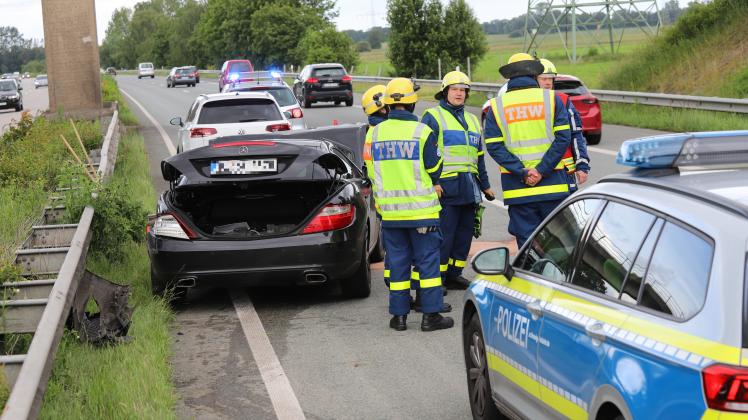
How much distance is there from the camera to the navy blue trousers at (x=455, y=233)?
9766 mm

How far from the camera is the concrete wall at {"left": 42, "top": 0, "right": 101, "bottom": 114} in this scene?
28234mm

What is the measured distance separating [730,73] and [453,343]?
23.3 m

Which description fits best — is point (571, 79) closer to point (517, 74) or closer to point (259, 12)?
point (517, 74)

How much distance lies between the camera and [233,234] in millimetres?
9641

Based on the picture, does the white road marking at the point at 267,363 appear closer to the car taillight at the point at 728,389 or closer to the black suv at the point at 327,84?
the car taillight at the point at 728,389

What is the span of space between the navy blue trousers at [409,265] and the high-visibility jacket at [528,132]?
692mm

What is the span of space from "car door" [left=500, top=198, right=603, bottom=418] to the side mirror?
6 centimetres

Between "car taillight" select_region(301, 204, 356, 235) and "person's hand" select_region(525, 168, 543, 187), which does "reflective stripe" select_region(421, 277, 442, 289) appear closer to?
"person's hand" select_region(525, 168, 543, 187)

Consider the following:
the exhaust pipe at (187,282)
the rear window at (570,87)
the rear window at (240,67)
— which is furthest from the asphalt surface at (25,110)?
the exhaust pipe at (187,282)

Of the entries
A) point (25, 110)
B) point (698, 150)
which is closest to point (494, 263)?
point (698, 150)

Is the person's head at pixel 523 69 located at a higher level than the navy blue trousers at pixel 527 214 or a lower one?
higher

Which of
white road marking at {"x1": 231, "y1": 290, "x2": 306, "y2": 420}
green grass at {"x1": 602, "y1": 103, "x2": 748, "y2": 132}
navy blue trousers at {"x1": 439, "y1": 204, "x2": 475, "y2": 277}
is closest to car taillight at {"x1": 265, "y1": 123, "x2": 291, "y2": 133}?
white road marking at {"x1": 231, "y1": 290, "x2": 306, "y2": 420}

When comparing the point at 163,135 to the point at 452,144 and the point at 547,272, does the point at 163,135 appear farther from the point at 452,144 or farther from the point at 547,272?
the point at 547,272

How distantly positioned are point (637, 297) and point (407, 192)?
440 cm
